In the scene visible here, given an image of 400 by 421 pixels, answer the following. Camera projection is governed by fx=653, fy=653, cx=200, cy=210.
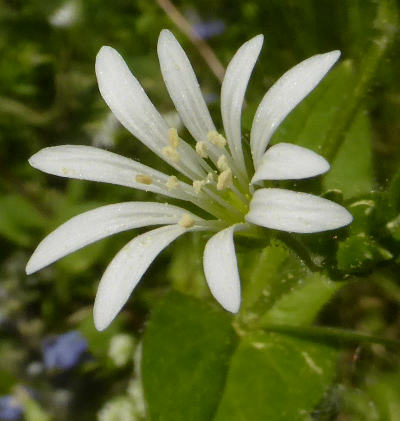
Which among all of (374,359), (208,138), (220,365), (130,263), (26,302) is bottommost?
(26,302)

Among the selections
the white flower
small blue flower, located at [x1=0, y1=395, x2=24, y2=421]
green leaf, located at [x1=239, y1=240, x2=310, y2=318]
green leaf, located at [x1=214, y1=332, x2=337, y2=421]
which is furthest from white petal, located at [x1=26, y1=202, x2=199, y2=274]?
small blue flower, located at [x1=0, y1=395, x2=24, y2=421]

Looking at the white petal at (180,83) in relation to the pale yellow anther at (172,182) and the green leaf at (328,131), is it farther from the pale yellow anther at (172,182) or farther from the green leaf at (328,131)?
the green leaf at (328,131)

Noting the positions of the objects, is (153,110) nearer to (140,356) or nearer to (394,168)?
(140,356)

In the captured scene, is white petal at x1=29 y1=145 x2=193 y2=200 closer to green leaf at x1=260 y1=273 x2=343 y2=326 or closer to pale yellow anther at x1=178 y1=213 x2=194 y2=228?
pale yellow anther at x1=178 y1=213 x2=194 y2=228

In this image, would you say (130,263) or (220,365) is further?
(220,365)

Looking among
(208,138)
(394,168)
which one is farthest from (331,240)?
(394,168)

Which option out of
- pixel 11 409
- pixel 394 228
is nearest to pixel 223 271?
pixel 394 228
